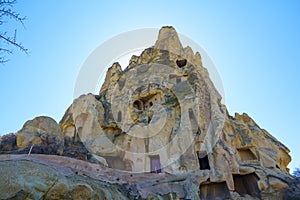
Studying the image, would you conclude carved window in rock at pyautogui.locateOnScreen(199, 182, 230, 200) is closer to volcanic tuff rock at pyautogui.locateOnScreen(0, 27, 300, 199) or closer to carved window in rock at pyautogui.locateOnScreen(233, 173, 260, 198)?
volcanic tuff rock at pyautogui.locateOnScreen(0, 27, 300, 199)

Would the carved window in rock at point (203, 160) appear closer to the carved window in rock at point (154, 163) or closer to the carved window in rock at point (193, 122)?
the carved window in rock at point (193, 122)

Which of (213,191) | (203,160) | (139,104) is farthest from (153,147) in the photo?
(139,104)

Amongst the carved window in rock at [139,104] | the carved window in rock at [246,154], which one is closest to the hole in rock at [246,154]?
the carved window in rock at [246,154]

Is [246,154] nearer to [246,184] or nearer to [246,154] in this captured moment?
[246,154]

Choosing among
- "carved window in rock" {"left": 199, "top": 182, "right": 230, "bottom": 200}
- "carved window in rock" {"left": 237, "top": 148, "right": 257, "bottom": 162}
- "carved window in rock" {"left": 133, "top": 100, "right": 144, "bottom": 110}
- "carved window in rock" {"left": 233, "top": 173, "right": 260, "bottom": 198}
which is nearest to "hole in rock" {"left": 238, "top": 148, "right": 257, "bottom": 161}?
"carved window in rock" {"left": 237, "top": 148, "right": 257, "bottom": 162}

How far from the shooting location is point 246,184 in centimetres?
1689

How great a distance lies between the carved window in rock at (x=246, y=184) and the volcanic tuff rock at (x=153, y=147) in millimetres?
69

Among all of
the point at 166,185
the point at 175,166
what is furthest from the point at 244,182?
the point at 166,185

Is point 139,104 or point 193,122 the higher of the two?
point 139,104

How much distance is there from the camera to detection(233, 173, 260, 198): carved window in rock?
16011mm

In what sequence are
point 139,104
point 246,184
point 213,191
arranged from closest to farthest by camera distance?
point 213,191 → point 246,184 → point 139,104

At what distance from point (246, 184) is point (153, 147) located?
287 inches

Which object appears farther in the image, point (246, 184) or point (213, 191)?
point (246, 184)

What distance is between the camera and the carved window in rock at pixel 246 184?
16.0 metres
